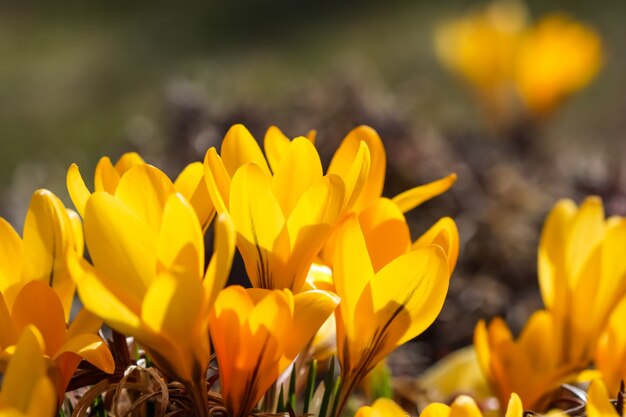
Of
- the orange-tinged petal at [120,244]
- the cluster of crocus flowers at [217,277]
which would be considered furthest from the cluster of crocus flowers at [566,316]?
the orange-tinged petal at [120,244]

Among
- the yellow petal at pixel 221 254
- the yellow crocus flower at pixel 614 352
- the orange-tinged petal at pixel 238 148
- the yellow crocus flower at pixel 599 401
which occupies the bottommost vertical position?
the yellow crocus flower at pixel 614 352

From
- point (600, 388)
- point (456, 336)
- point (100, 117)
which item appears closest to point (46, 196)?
point (600, 388)

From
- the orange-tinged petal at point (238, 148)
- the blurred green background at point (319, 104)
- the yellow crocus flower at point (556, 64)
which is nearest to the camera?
the orange-tinged petal at point (238, 148)

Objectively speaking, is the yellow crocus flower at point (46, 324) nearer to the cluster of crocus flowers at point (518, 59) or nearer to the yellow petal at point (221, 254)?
the yellow petal at point (221, 254)

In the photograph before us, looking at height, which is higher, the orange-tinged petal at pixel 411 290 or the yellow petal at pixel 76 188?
the yellow petal at pixel 76 188

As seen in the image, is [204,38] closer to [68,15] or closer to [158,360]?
[68,15]

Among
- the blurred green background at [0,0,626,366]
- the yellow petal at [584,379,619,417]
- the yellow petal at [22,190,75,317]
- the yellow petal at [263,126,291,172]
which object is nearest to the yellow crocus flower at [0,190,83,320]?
the yellow petal at [22,190,75,317]

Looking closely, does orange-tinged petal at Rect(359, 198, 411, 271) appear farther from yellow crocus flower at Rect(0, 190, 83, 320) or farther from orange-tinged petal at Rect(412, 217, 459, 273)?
yellow crocus flower at Rect(0, 190, 83, 320)
